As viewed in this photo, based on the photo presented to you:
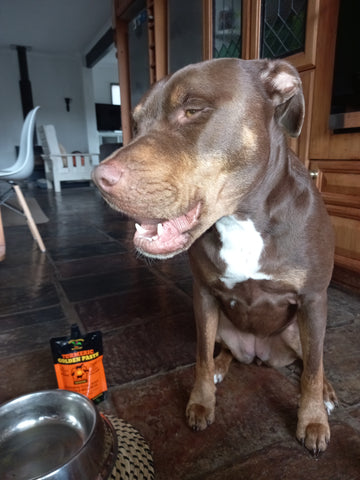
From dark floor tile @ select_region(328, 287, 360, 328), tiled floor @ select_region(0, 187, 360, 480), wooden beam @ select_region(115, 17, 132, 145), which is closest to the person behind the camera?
tiled floor @ select_region(0, 187, 360, 480)

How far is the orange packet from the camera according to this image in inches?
46.0

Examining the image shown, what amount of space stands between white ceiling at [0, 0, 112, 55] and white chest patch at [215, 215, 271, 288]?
8.37m

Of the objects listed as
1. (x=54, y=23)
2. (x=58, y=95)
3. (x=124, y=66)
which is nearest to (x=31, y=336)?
(x=124, y=66)

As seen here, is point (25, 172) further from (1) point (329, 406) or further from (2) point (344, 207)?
(1) point (329, 406)

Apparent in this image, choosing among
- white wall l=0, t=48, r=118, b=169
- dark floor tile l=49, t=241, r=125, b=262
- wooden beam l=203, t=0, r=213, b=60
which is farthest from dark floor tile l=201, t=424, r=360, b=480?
white wall l=0, t=48, r=118, b=169

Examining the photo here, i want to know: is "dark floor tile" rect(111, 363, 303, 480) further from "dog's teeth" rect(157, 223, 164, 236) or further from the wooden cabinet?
the wooden cabinet

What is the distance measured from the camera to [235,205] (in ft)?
3.16

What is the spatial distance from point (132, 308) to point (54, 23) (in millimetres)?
9669

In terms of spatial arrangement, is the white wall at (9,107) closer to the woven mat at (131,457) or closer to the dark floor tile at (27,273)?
the dark floor tile at (27,273)

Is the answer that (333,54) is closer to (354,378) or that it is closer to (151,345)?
(354,378)

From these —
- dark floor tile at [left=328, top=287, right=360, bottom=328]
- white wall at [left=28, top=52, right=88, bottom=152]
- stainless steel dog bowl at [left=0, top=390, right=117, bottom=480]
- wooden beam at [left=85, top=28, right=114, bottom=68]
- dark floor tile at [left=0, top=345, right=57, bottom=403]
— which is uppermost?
wooden beam at [left=85, top=28, right=114, bottom=68]

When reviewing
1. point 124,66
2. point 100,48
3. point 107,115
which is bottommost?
point 124,66

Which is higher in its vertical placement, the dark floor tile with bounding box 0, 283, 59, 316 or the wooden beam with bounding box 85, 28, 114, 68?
the wooden beam with bounding box 85, 28, 114, 68

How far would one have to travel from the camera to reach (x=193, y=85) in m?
0.86
